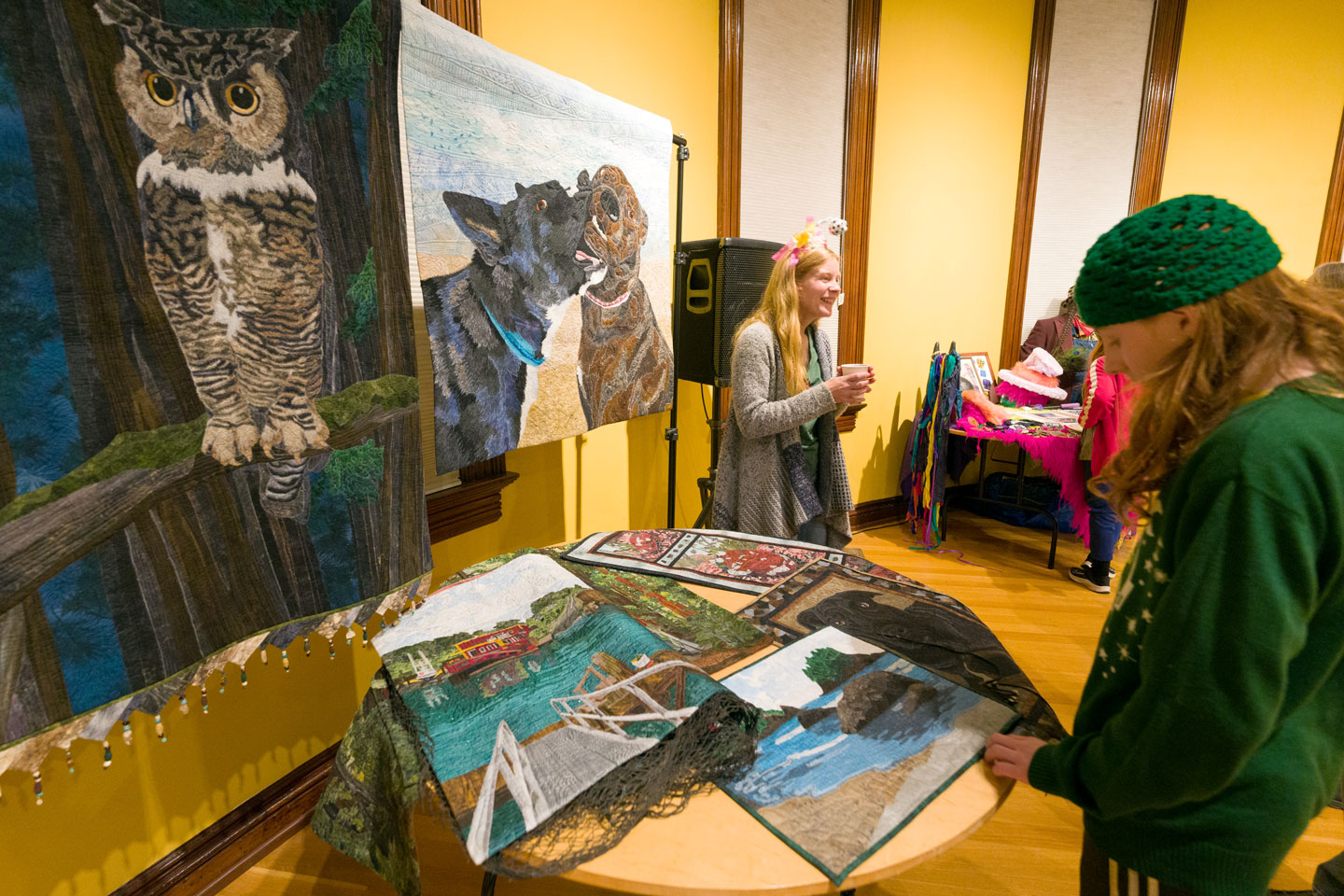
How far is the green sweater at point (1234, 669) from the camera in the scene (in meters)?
0.61

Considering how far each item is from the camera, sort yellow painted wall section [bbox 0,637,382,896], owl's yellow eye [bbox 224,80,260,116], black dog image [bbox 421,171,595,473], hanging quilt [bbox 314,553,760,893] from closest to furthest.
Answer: hanging quilt [bbox 314,553,760,893], owl's yellow eye [bbox 224,80,260,116], yellow painted wall section [bbox 0,637,382,896], black dog image [bbox 421,171,595,473]

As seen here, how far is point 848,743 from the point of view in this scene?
Result: 0.85m

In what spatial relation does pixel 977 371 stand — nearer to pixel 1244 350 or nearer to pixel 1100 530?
pixel 1100 530

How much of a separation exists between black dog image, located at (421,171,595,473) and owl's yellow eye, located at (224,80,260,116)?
0.44 meters

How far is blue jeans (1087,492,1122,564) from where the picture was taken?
3.18 meters

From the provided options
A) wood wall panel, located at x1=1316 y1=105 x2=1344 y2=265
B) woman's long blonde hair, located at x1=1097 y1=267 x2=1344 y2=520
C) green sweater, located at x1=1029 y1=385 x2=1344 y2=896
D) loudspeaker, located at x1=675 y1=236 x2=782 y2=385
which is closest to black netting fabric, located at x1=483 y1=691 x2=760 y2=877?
green sweater, located at x1=1029 y1=385 x2=1344 y2=896

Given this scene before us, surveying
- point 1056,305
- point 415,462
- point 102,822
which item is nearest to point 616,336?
point 415,462

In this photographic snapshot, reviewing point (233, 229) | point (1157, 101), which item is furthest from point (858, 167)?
point (233, 229)

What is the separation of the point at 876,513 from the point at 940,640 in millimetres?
3071

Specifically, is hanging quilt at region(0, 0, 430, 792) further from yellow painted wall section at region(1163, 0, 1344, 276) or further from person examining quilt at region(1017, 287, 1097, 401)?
yellow painted wall section at region(1163, 0, 1344, 276)

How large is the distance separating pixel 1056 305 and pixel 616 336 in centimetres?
360

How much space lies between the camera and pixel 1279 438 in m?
0.62

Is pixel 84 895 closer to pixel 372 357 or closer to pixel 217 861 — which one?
pixel 217 861

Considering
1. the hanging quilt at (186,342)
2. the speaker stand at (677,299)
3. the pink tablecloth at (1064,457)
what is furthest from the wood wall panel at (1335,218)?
the hanging quilt at (186,342)
